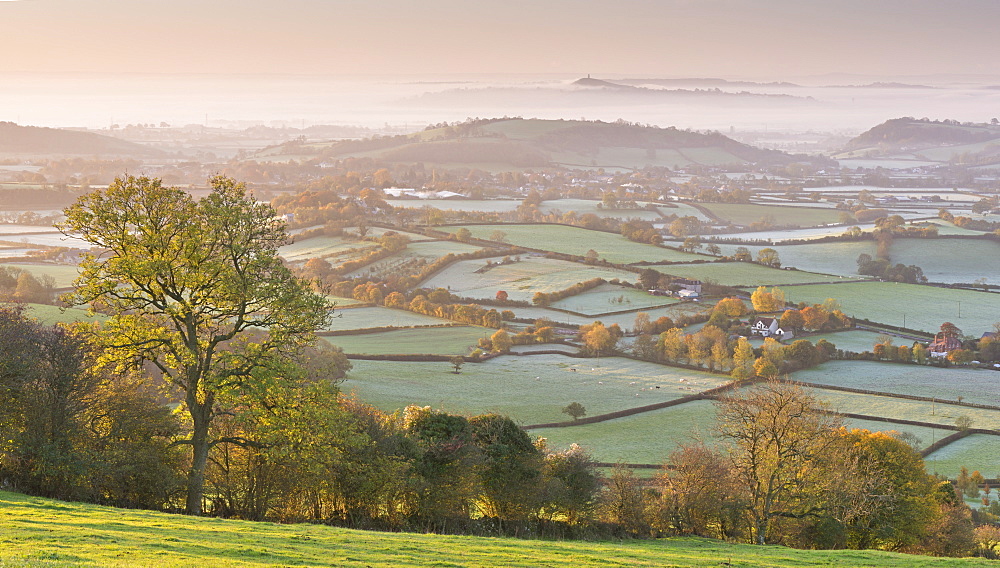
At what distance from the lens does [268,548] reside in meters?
18.8

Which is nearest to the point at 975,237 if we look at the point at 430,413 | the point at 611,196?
the point at 611,196

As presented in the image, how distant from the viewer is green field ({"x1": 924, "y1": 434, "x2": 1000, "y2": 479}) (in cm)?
4816

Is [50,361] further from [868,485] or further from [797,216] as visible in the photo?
[797,216]

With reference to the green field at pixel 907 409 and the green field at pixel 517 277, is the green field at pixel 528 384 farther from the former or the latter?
the green field at pixel 517 277

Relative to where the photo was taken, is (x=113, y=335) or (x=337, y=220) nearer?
(x=113, y=335)

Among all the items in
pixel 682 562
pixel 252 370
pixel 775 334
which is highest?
pixel 252 370

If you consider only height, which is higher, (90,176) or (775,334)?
(90,176)

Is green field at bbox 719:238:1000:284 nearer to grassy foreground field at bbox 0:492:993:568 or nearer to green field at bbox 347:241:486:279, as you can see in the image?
green field at bbox 347:241:486:279

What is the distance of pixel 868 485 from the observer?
33.3 metres

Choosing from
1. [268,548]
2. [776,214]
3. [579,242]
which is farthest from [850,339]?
[776,214]

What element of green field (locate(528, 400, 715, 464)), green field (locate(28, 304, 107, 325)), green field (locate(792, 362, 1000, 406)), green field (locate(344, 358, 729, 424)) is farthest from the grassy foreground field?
green field (locate(28, 304, 107, 325))

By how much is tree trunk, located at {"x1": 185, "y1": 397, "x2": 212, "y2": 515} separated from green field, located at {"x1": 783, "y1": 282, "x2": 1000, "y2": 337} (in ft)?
238

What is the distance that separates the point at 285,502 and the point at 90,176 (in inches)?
6365

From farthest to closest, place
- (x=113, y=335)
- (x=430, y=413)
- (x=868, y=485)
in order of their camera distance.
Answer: (x=868, y=485), (x=430, y=413), (x=113, y=335)
